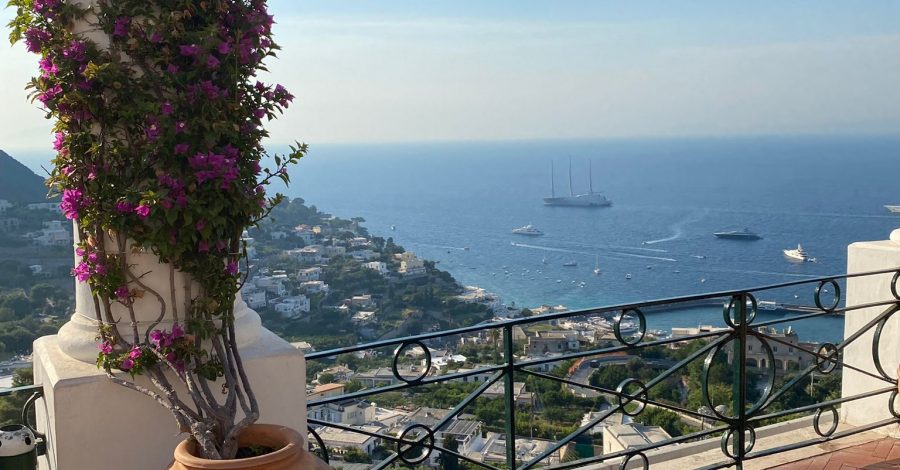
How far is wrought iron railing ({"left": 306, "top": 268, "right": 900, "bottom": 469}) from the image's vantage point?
3158mm

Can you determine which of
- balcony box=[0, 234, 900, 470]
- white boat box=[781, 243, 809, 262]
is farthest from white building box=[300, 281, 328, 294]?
white boat box=[781, 243, 809, 262]

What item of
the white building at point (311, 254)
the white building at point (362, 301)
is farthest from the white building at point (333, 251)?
the white building at point (362, 301)

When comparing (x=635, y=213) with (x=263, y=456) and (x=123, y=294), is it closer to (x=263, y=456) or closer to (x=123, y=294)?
(x=123, y=294)

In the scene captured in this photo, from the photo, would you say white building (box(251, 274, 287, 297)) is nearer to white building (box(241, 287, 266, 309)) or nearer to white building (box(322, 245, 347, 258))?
white building (box(241, 287, 266, 309))

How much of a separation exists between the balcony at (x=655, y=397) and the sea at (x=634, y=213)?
7985 mm

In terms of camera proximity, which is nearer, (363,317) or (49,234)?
(49,234)

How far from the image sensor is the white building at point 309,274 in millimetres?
13368

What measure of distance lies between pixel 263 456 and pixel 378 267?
52.2 ft

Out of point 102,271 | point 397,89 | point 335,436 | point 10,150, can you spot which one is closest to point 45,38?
point 102,271

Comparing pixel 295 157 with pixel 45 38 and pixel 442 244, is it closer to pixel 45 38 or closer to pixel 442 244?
pixel 45 38

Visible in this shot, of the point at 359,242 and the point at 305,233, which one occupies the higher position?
the point at 305,233

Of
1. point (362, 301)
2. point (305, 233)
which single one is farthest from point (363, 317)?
point (305, 233)

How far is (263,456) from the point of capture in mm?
2244

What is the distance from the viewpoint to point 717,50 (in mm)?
55094
